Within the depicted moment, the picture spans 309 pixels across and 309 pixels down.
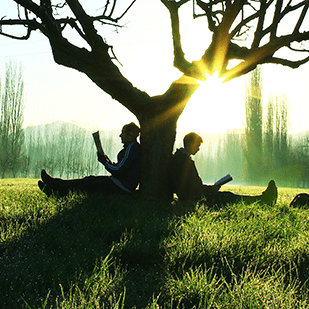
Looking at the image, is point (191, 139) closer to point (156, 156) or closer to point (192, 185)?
point (156, 156)

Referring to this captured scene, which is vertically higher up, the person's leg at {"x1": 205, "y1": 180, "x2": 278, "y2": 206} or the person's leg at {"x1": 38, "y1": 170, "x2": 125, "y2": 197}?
the person's leg at {"x1": 38, "y1": 170, "x2": 125, "y2": 197}

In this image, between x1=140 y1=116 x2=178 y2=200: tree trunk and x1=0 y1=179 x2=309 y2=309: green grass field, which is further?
x1=140 y1=116 x2=178 y2=200: tree trunk

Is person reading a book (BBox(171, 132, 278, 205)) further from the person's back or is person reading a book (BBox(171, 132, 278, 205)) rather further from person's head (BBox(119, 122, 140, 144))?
person's head (BBox(119, 122, 140, 144))

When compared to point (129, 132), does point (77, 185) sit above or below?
below

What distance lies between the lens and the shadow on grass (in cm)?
212

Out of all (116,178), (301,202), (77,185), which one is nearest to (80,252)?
(116,178)

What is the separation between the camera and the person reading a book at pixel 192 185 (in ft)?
18.4

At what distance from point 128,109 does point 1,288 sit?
14.6 ft

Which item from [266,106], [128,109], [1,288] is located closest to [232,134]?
[266,106]

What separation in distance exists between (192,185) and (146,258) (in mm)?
3049

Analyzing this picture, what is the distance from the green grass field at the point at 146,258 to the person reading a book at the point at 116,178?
32.0 inches

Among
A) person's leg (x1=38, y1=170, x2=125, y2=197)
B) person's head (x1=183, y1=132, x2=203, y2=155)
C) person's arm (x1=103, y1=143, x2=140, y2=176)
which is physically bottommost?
person's leg (x1=38, y1=170, x2=125, y2=197)

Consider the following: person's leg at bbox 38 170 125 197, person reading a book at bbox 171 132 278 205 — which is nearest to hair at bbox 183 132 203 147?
person reading a book at bbox 171 132 278 205

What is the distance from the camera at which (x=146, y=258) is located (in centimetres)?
284
